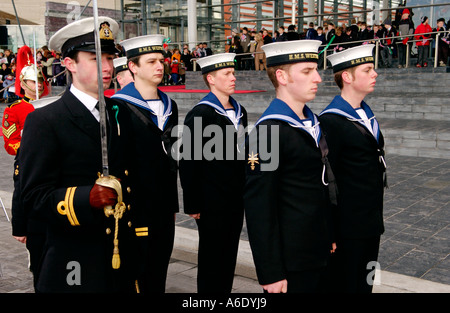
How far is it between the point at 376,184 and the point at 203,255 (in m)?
1.51

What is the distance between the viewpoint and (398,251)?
4.86 metres

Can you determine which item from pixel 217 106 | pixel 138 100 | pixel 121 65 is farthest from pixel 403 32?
pixel 138 100

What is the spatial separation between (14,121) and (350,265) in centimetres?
314

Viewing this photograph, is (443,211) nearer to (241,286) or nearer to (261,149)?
(241,286)

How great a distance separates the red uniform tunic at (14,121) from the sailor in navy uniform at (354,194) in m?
2.70

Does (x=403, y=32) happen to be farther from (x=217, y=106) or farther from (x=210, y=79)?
(x=217, y=106)

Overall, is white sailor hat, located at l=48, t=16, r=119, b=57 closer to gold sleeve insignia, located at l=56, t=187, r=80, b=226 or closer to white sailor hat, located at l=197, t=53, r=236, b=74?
gold sleeve insignia, located at l=56, t=187, r=80, b=226

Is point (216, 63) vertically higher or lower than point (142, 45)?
lower

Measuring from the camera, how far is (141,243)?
10.8 feet

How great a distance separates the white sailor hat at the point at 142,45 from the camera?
3.84 m

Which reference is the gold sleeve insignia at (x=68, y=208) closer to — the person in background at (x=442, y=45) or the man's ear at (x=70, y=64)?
the man's ear at (x=70, y=64)

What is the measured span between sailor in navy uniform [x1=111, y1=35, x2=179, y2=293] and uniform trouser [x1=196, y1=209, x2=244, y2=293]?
0.34m

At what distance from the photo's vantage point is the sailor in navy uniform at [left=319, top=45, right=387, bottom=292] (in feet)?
10.2
